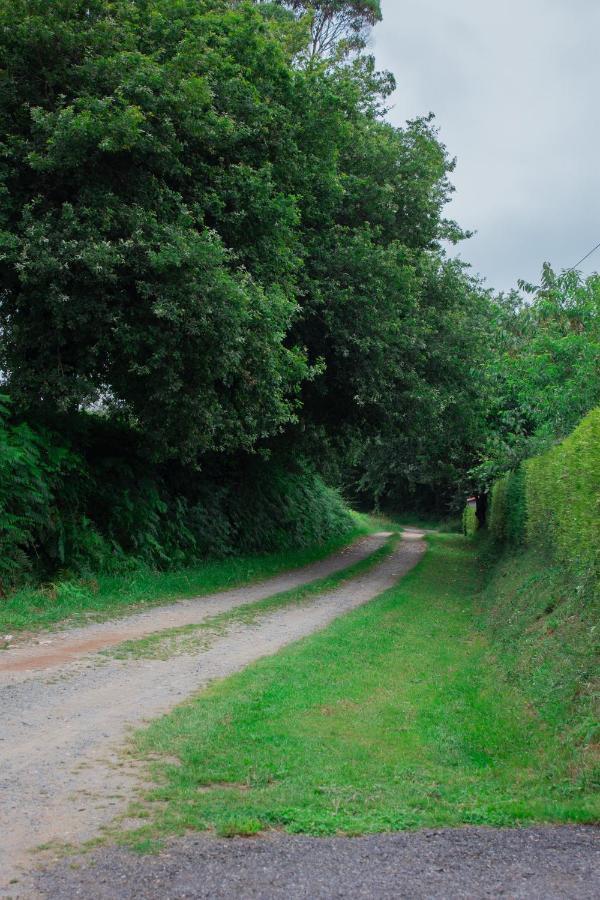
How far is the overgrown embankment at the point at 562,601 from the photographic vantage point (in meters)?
7.22

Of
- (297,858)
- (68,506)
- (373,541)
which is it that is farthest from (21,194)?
(373,541)

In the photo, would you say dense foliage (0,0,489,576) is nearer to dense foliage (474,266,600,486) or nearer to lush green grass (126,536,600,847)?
dense foliage (474,266,600,486)

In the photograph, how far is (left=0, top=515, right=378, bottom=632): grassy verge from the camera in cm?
1179

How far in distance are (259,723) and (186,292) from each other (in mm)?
8276

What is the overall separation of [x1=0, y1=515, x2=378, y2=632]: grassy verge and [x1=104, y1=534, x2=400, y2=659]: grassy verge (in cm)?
145

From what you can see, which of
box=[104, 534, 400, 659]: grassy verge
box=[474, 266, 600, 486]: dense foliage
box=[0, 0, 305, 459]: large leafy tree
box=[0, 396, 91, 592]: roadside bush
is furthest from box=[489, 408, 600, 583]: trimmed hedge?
box=[0, 396, 91, 592]: roadside bush

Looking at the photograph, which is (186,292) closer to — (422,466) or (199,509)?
(199,509)

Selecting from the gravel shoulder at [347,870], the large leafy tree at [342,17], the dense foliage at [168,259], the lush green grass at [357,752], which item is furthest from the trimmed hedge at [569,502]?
the large leafy tree at [342,17]

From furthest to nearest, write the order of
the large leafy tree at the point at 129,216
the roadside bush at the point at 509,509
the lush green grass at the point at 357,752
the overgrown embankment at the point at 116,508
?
the roadside bush at the point at 509,509
the overgrown embankment at the point at 116,508
the large leafy tree at the point at 129,216
the lush green grass at the point at 357,752

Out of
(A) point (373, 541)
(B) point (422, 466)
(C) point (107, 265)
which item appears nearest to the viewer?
(C) point (107, 265)

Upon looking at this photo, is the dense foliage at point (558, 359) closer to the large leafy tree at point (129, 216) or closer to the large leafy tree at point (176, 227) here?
the large leafy tree at point (176, 227)

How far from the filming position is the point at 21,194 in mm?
13719

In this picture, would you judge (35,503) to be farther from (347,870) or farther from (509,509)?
(509,509)

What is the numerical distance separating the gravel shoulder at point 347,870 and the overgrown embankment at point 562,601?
58.5 inches
